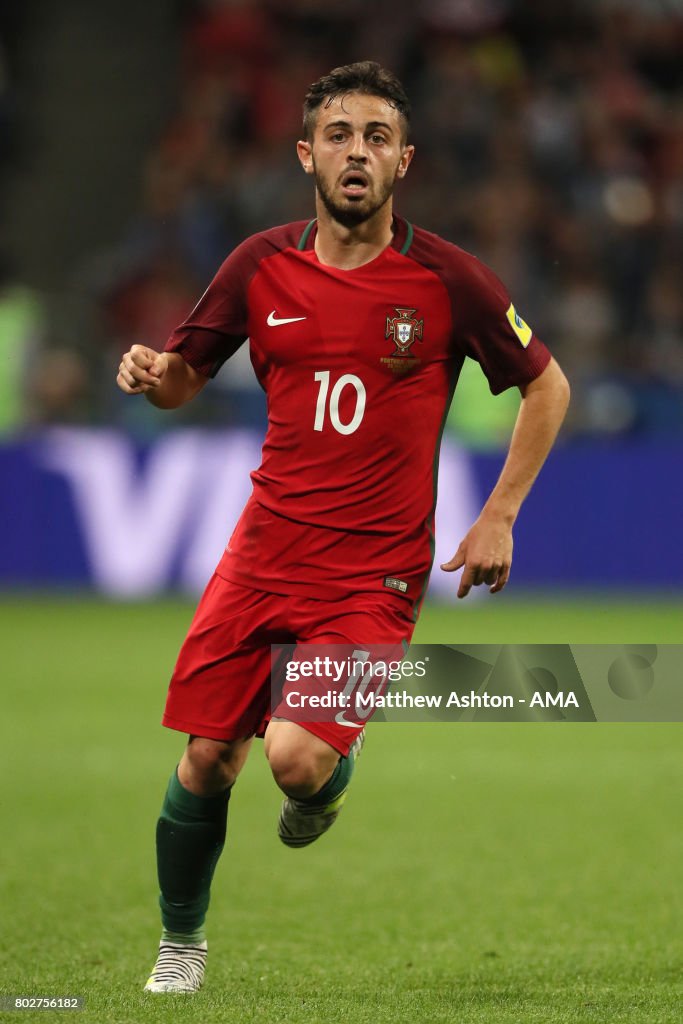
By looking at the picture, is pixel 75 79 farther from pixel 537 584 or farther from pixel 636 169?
pixel 537 584

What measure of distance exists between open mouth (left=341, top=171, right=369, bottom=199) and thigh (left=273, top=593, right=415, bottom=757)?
0.99 m

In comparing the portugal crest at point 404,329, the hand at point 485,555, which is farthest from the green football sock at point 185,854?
the portugal crest at point 404,329

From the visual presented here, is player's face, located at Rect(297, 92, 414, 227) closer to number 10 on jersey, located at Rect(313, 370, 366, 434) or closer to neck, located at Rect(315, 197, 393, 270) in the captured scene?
neck, located at Rect(315, 197, 393, 270)

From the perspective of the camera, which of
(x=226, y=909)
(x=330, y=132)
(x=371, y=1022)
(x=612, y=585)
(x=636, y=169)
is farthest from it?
(x=636, y=169)

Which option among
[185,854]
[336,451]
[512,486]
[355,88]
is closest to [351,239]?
[355,88]

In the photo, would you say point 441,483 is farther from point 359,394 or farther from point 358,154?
point 358,154

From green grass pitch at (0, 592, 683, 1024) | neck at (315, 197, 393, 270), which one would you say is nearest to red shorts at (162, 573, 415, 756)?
green grass pitch at (0, 592, 683, 1024)

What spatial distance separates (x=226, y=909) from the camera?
5441mm

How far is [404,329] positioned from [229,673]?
0.97m

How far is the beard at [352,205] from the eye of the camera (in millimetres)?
4348

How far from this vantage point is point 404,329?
4414mm

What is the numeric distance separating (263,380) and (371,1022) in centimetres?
164

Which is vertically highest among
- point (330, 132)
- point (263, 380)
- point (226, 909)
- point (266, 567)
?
point (330, 132)

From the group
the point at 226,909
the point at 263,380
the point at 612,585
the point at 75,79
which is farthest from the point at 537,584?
the point at 263,380
